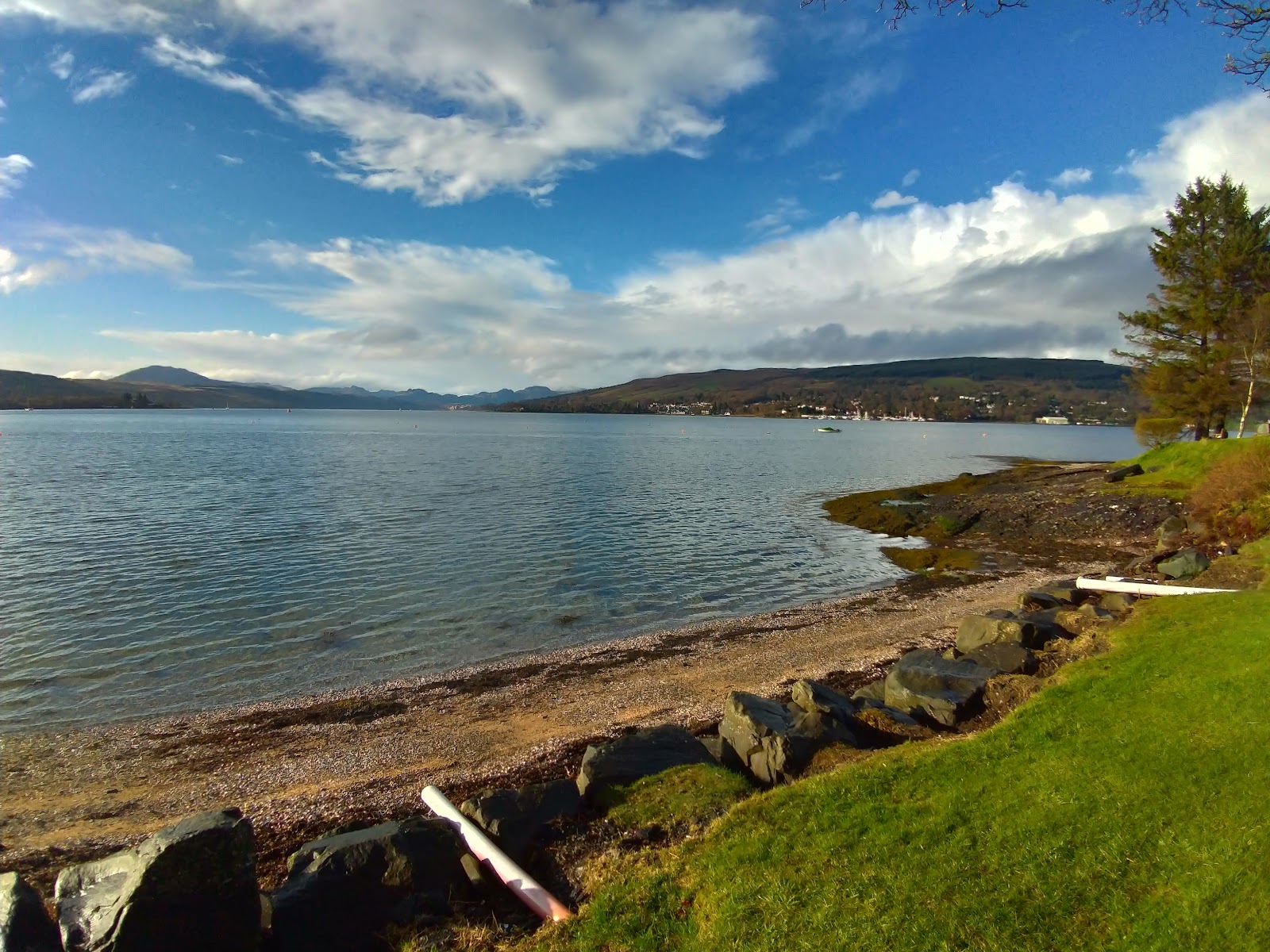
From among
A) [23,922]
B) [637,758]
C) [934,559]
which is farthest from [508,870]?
[934,559]

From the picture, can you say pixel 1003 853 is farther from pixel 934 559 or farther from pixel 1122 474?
pixel 1122 474

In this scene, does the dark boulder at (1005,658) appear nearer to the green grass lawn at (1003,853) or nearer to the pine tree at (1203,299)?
the green grass lawn at (1003,853)

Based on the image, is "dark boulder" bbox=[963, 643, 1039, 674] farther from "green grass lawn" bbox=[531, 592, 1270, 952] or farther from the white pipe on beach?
the white pipe on beach

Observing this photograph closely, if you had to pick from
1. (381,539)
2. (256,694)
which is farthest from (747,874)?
(381,539)

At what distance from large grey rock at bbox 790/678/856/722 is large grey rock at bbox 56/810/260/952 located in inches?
331

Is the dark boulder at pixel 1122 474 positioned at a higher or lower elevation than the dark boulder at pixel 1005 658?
higher

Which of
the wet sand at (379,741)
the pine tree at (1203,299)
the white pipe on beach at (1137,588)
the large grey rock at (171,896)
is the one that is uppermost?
the pine tree at (1203,299)

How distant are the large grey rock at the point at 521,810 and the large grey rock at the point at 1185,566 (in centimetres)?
2100

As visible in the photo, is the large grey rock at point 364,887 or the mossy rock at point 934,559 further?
the mossy rock at point 934,559

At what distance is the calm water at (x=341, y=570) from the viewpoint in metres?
17.9

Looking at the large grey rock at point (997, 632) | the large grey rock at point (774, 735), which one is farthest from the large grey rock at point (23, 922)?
the large grey rock at point (997, 632)

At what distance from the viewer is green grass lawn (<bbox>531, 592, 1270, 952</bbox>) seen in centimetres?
567

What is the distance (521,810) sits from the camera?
895cm

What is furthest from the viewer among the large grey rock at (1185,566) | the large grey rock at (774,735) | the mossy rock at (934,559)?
the mossy rock at (934,559)
